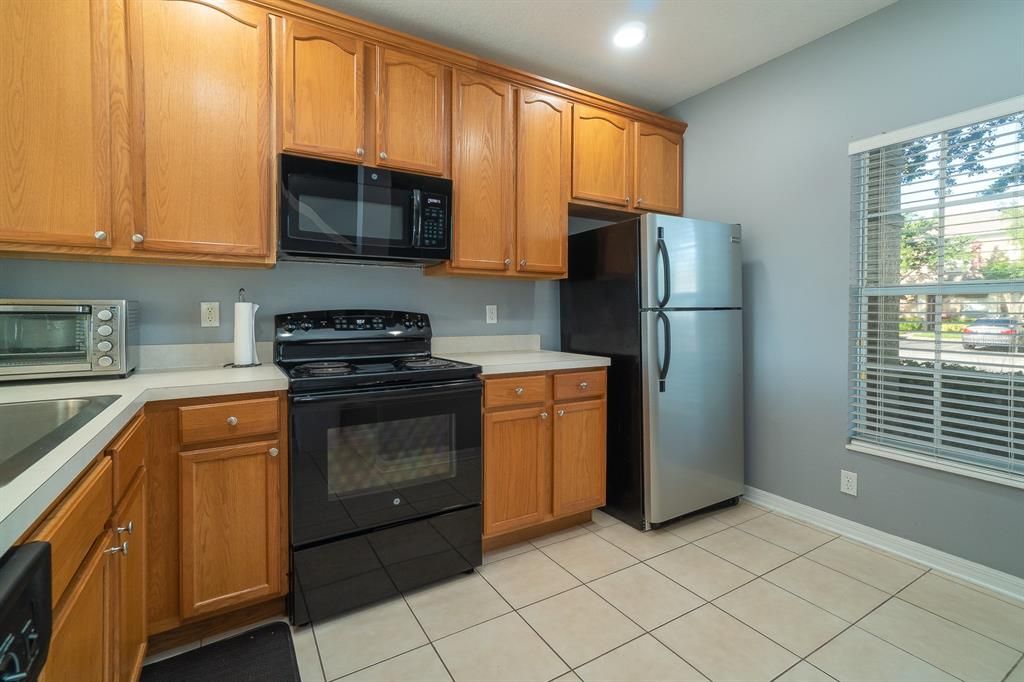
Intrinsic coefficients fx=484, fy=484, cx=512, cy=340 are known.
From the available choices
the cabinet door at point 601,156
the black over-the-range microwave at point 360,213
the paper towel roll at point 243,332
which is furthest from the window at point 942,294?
the paper towel roll at point 243,332

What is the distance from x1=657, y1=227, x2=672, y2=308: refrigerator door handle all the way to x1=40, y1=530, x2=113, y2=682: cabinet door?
232cm

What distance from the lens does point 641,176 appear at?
10.1 ft

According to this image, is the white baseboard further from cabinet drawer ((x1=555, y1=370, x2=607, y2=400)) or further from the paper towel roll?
the paper towel roll

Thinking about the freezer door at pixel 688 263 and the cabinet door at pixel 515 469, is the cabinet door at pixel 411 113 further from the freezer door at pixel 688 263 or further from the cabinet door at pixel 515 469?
the cabinet door at pixel 515 469

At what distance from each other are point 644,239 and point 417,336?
1282mm

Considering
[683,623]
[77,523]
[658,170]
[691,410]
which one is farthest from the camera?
[658,170]

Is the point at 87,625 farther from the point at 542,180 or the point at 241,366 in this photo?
the point at 542,180

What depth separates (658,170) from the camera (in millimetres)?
3166

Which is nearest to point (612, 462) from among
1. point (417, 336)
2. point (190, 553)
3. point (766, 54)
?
point (417, 336)

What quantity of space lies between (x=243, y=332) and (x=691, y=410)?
2.24 m

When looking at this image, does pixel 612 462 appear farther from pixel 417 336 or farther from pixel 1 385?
pixel 1 385

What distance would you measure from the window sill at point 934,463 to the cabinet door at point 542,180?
1778mm

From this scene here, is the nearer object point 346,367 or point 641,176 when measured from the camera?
point 346,367

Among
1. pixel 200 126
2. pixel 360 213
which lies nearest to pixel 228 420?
pixel 360 213
